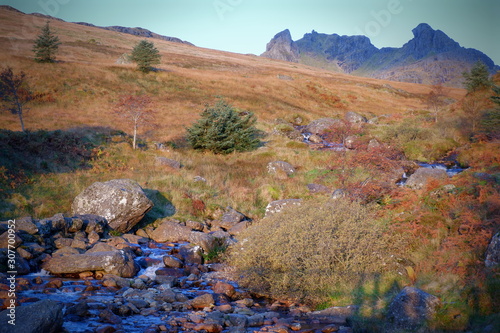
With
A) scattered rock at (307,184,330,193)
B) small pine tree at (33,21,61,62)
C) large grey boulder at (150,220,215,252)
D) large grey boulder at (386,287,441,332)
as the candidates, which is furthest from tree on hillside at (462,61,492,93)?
small pine tree at (33,21,61,62)

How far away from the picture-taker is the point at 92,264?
32.5 ft

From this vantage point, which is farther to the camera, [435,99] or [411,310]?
[435,99]

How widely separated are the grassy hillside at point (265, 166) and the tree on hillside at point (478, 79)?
123 inches

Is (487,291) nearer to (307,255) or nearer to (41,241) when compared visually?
(307,255)

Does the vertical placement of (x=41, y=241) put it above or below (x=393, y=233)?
below

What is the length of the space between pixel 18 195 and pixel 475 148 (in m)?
25.0

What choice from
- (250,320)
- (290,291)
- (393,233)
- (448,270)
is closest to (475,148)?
(393,233)

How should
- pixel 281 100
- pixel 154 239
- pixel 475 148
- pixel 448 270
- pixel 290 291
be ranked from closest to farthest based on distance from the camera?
1. pixel 448 270
2. pixel 290 291
3. pixel 154 239
4. pixel 475 148
5. pixel 281 100

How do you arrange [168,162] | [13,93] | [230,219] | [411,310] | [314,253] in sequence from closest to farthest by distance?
1. [411,310]
2. [314,253]
3. [230,219]
4. [168,162]
5. [13,93]

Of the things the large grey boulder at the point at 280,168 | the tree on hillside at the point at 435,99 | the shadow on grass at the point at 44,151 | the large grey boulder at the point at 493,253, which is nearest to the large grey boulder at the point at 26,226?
the shadow on grass at the point at 44,151

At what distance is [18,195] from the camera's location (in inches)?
549

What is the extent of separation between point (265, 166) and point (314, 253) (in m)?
13.7

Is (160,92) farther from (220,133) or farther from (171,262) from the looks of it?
(171,262)

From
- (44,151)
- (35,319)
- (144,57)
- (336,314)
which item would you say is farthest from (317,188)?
(144,57)
